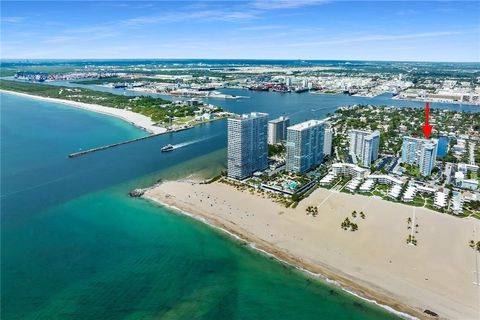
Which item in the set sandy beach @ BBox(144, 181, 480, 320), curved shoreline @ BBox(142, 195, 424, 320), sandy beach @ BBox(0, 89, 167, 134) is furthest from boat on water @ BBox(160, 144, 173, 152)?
curved shoreline @ BBox(142, 195, 424, 320)

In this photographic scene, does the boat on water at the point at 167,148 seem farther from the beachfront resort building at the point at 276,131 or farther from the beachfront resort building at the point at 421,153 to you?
the beachfront resort building at the point at 421,153

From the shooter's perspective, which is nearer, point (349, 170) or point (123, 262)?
point (123, 262)

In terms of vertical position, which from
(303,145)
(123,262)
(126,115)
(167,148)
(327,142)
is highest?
(303,145)

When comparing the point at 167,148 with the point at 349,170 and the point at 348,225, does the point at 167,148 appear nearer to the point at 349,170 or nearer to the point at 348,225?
the point at 349,170

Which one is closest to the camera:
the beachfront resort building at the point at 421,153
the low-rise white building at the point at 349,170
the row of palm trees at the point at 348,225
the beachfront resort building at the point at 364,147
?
the row of palm trees at the point at 348,225

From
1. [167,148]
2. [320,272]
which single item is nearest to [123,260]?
[320,272]

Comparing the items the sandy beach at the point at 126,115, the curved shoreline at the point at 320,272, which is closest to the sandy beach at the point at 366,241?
the curved shoreline at the point at 320,272
